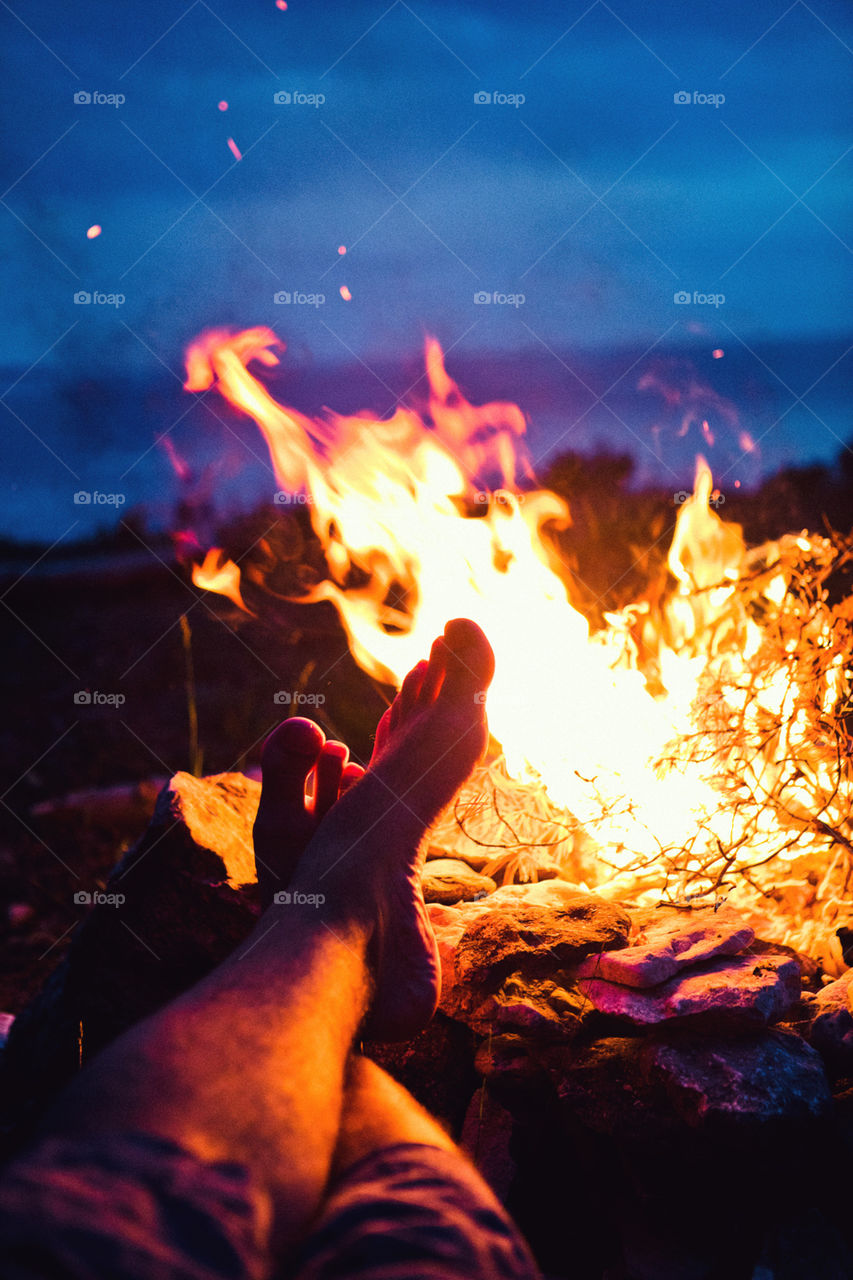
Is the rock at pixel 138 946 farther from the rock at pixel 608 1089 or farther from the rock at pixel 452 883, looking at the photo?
the rock at pixel 608 1089

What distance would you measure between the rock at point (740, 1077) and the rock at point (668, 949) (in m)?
0.15

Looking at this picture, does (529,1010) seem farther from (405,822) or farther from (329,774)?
(329,774)

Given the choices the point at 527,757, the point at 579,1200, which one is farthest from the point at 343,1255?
the point at 527,757

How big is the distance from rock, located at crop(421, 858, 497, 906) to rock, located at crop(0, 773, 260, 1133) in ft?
1.90

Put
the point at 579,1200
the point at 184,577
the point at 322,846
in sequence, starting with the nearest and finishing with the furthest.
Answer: the point at 579,1200, the point at 322,846, the point at 184,577

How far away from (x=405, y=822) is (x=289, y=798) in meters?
0.34

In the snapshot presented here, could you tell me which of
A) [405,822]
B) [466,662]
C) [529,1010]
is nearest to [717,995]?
[529,1010]

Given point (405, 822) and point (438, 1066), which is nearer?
point (438, 1066)

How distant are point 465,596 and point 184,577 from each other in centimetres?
581

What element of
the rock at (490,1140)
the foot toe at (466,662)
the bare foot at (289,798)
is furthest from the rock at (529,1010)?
the foot toe at (466,662)

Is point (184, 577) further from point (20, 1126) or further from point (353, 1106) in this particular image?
point (353, 1106)

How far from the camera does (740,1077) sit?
1650 millimetres

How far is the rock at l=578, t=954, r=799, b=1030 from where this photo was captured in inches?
69.6

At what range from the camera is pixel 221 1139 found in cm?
121
